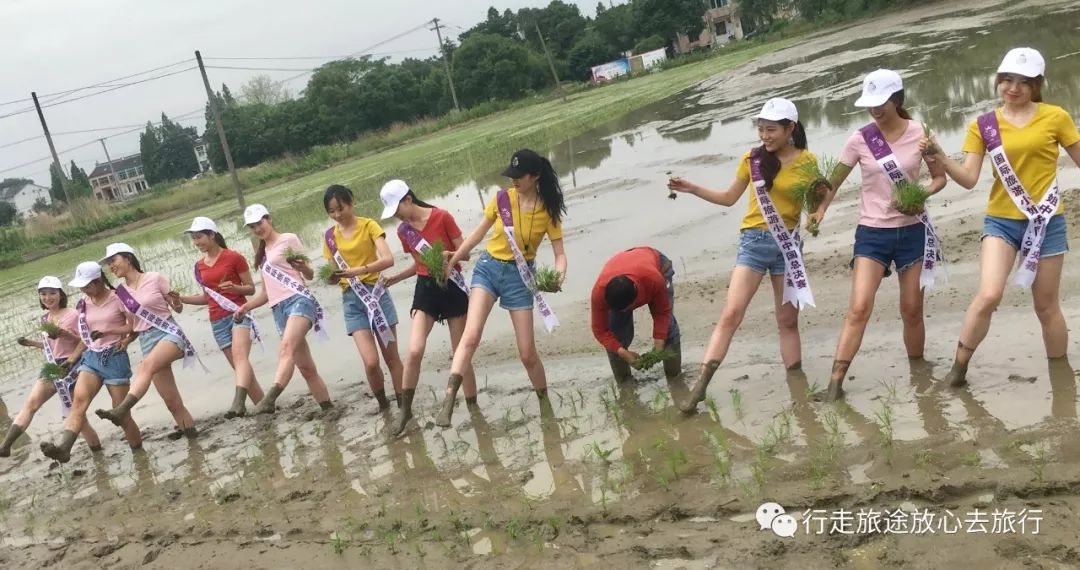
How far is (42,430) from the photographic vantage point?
10273mm

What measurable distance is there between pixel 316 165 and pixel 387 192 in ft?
147

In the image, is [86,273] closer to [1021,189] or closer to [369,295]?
[369,295]

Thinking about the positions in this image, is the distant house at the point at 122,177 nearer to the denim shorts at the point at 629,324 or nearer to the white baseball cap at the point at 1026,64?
the denim shorts at the point at 629,324

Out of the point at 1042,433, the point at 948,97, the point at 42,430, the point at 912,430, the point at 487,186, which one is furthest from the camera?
the point at 487,186

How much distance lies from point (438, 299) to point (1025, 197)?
418 centimetres

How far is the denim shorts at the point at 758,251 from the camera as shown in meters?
6.03

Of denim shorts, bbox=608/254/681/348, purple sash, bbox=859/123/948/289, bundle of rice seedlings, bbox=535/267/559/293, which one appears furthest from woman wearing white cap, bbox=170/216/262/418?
purple sash, bbox=859/123/948/289

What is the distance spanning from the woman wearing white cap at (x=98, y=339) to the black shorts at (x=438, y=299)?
292 centimetres

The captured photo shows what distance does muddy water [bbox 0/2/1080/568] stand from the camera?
466 cm

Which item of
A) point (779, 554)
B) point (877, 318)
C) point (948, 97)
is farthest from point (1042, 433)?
point (948, 97)

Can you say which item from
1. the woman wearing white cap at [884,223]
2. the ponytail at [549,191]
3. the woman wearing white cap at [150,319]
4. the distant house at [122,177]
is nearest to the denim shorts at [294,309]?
the woman wearing white cap at [150,319]

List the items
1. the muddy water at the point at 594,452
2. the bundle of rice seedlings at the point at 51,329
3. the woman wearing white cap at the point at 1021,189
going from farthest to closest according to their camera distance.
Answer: the bundle of rice seedlings at the point at 51,329, the woman wearing white cap at the point at 1021,189, the muddy water at the point at 594,452

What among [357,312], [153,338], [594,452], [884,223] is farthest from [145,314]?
[884,223]

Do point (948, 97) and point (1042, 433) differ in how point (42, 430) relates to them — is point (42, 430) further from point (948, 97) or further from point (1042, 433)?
point (948, 97)
